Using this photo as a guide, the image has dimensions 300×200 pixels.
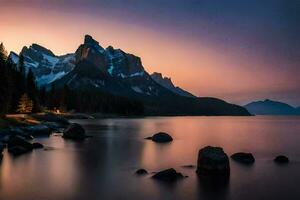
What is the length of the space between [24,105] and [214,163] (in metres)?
83.0

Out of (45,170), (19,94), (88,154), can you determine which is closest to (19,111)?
→ (19,94)

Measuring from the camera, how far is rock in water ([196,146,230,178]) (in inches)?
1355

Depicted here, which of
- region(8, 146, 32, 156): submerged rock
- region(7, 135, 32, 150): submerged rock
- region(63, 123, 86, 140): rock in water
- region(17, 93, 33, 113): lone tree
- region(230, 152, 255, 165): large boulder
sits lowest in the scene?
region(230, 152, 255, 165): large boulder

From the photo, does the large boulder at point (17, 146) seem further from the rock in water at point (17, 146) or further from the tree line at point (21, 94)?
the tree line at point (21, 94)

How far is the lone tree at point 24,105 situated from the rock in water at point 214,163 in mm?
82127

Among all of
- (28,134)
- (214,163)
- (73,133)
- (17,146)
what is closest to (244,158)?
(214,163)

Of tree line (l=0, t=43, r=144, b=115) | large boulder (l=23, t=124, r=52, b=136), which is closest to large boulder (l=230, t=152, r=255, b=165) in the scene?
large boulder (l=23, t=124, r=52, b=136)

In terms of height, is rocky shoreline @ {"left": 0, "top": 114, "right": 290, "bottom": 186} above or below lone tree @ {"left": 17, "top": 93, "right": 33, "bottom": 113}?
below

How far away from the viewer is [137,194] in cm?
2777

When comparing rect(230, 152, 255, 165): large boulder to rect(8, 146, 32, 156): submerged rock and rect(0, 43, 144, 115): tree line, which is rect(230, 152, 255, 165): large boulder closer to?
rect(8, 146, 32, 156): submerged rock

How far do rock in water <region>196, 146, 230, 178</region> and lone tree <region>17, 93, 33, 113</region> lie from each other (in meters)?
82.1

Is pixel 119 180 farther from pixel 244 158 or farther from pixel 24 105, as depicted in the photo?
pixel 24 105

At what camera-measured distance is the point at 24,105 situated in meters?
107

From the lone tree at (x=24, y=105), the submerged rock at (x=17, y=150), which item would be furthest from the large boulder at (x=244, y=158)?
the lone tree at (x=24, y=105)
